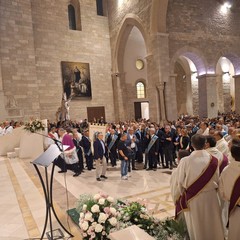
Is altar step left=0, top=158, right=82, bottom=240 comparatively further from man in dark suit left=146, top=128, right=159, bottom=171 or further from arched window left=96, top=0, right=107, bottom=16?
arched window left=96, top=0, right=107, bottom=16

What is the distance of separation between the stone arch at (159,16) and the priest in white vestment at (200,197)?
13.2m

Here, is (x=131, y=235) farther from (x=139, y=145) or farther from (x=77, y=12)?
(x=77, y=12)

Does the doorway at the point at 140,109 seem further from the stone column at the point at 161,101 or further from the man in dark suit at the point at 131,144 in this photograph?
the man in dark suit at the point at 131,144

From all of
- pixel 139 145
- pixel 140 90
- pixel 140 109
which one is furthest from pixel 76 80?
pixel 139 145

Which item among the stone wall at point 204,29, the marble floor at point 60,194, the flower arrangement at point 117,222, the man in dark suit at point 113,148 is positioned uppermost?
the stone wall at point 204,29

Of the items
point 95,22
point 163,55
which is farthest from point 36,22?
point 163,55

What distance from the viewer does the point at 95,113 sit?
1945 centimetres

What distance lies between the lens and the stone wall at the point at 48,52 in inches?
615

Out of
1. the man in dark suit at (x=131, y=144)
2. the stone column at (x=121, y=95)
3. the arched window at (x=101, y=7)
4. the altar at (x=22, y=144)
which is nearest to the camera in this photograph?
the man in dark suit at (x=131, y=144)

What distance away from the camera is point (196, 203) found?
2.88 m

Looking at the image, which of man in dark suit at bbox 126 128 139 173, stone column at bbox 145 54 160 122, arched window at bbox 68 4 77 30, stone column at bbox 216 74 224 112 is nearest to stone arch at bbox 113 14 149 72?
stone column at bbox 145 54 160 122

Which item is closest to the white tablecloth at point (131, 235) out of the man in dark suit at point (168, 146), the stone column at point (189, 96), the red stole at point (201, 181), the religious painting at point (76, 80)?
the red stole at point (201, 181)

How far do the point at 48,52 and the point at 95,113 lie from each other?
5.97 m

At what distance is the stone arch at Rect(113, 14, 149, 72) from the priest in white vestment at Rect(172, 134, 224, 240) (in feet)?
45.0
